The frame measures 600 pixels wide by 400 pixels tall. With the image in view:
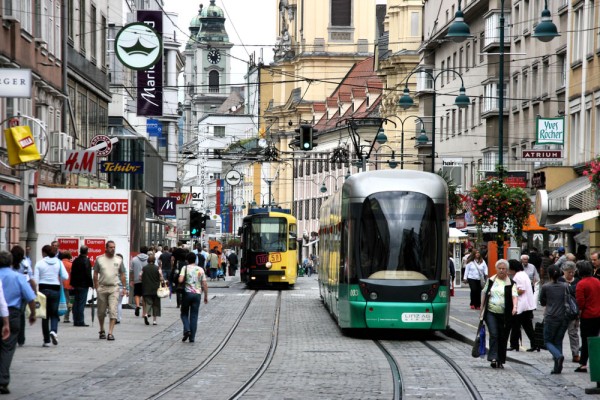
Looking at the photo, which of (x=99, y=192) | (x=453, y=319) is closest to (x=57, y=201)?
(x=99, y=192)

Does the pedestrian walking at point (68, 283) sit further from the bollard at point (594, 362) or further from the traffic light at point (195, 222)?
the traffic light at point (195, 222)

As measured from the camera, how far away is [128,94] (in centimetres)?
6819

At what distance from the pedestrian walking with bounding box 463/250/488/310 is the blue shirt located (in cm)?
2286

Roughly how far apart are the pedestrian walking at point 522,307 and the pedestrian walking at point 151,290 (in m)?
9.45

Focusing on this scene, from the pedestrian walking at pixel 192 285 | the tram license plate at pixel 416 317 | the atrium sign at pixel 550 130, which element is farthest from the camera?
the atrium sign at pixel 550 130

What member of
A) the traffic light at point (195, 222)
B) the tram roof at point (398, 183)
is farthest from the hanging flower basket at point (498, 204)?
the traffic light at point (195, 222)

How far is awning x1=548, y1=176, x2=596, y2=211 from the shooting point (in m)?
41.2

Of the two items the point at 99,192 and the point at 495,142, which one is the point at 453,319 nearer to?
the point at 99,192

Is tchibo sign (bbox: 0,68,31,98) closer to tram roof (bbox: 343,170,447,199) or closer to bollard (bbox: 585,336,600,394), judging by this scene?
tram roof (bbox: 343,170,447,199)

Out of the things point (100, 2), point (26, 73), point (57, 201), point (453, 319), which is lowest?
point (453, 319)

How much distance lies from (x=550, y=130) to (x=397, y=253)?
710 inches

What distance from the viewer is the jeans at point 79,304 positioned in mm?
28938

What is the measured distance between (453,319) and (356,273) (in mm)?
7188

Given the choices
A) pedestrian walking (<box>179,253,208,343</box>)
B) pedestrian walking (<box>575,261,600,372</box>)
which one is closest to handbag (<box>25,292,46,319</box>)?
pedestrian walking (<box>179,253,208,343</box>)
